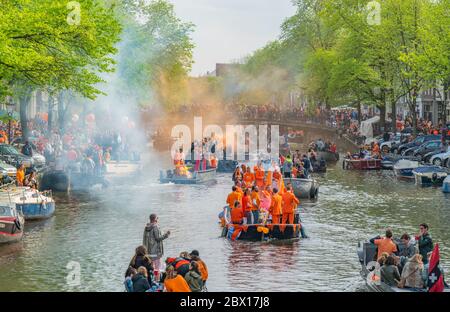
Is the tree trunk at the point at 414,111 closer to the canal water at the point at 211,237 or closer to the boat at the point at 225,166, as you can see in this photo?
the boat at the point at 225,166

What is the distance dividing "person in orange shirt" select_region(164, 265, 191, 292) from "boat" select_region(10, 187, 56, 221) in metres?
17.7

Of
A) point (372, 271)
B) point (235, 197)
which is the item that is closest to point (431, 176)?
point (235, 197)

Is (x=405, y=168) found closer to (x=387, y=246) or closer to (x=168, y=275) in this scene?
(x=387, y=246)

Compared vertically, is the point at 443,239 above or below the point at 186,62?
below

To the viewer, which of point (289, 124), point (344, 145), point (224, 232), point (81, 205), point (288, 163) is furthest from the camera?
point (289, 124)

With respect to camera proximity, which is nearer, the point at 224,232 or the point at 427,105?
the point at 224,232

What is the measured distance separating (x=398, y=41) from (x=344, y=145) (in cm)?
1629

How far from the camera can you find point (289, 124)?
106312 mm

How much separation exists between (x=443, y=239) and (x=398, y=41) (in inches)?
1782

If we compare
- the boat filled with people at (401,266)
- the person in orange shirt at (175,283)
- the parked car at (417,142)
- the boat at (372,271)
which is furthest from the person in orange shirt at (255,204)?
the parked car at (417,142)

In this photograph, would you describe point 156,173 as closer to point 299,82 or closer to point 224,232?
point 224,232

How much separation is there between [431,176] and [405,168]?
5075 mm

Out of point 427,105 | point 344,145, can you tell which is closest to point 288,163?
point 344,145
